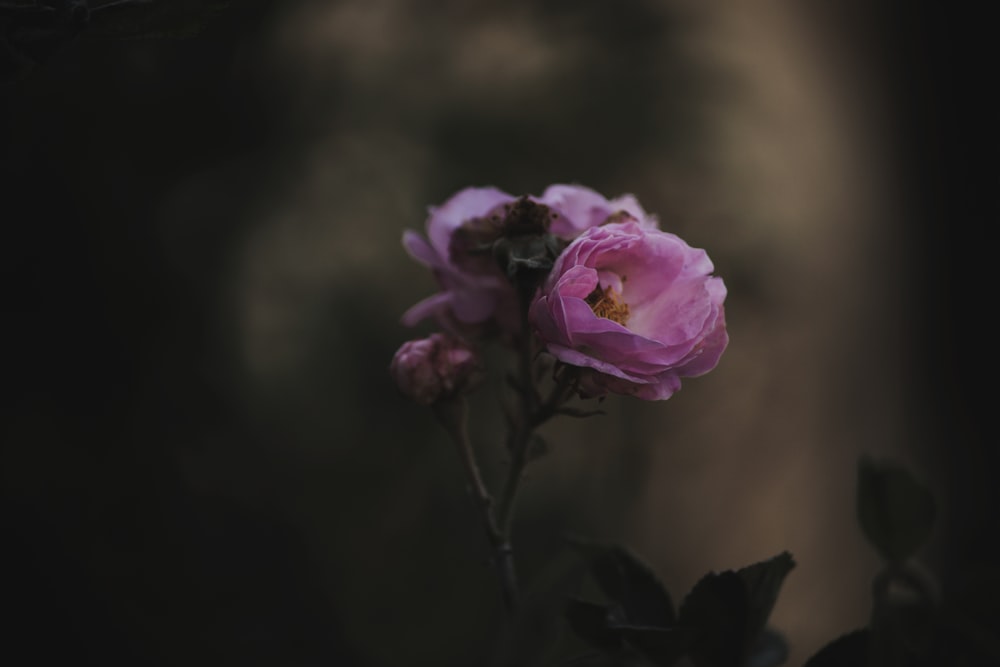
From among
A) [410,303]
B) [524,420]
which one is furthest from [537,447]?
[410,303]

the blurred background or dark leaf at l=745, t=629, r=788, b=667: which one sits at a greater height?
dark leaf at l=745, t=629, r=788, b=667

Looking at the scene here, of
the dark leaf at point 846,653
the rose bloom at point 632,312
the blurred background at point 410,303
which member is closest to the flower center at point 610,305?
the rose bloom at point 632,312

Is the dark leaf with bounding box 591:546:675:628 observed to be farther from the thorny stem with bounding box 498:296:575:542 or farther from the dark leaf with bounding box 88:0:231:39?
the dark leaf with bounding box 88:0:231:39

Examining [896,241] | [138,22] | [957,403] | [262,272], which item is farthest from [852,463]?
[138,22]

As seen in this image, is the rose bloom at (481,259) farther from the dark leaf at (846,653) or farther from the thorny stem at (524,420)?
the dark leaf at (846,653)

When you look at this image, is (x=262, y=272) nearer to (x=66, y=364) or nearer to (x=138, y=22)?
(x=66, y=364)

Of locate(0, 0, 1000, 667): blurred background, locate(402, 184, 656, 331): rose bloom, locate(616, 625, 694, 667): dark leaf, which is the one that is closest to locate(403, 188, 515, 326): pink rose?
locate(402, 184, 656, 331): rose bloom
